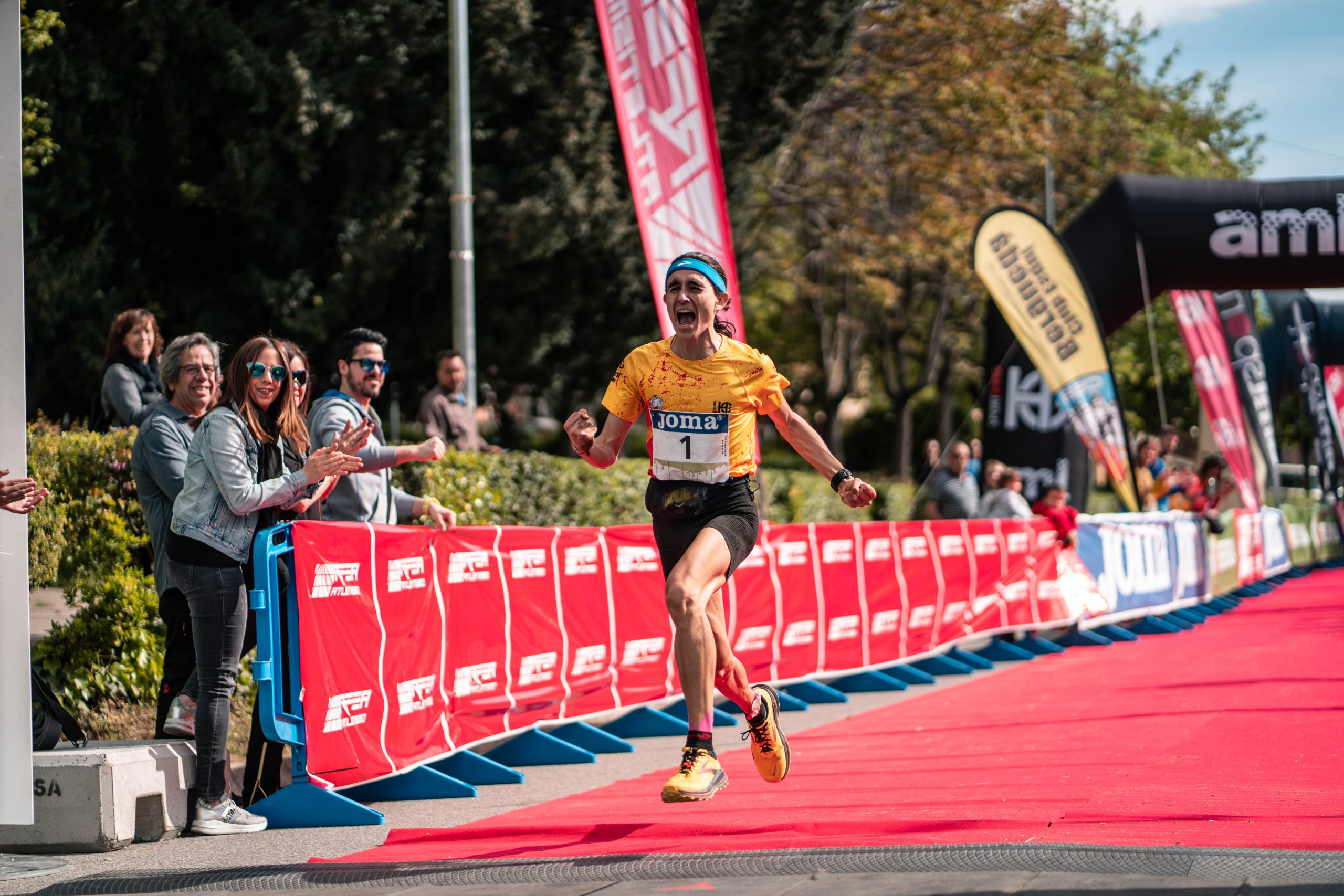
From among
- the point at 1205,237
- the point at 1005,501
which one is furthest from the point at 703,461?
the point at 1205,237

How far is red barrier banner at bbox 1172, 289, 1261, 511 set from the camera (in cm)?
2395

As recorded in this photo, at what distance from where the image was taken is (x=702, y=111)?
12.3 meters

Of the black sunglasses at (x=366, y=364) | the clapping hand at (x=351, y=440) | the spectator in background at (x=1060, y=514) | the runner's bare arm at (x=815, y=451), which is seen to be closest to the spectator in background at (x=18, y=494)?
the clapping hand at (x=351, y=440)

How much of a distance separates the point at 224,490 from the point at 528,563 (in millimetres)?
2357

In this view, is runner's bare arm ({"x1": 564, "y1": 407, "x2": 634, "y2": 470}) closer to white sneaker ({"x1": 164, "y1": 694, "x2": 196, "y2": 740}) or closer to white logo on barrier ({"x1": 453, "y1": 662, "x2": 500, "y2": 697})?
white logo on barrier ({"x1": 453, "y1": 662, "x2": 500, "y2": 697})

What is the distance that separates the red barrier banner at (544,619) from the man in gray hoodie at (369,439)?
39 centimetres

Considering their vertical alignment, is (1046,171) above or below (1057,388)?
above

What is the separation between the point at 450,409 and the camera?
10.9 metres

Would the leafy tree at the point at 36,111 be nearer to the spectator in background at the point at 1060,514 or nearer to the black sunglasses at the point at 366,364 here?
the black sunglasses at the point at 366,364

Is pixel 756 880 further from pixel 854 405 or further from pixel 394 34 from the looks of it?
pixel 854 405

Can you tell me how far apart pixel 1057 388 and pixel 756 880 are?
14.1 meters

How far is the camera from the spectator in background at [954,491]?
1498 cm

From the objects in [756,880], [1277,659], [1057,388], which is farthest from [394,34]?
[756,880]

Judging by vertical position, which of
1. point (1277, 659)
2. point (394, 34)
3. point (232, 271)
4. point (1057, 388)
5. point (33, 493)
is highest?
point (394, 34)
